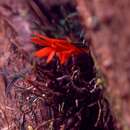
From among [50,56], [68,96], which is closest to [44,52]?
[50,56]

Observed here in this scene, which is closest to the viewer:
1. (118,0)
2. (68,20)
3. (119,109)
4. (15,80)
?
(118,0)

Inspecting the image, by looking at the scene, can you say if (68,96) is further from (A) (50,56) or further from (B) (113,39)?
(B) (113,39)

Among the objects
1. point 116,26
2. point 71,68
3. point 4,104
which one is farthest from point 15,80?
point 116,26

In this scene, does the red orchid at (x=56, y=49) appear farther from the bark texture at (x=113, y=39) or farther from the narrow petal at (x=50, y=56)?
the bark texture at (x=113, y=39)

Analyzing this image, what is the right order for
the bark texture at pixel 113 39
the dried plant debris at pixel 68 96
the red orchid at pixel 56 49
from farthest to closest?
1. the dried plant debris at pixel 68 96
2. the red orchid at pixel 56 49
3. the bark texture at pixel 113 39

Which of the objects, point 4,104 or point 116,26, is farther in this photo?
point 4,104

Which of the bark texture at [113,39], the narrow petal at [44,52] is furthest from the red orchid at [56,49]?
the bark texture at [113,39]

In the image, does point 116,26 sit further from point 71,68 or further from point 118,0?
point 71,68
